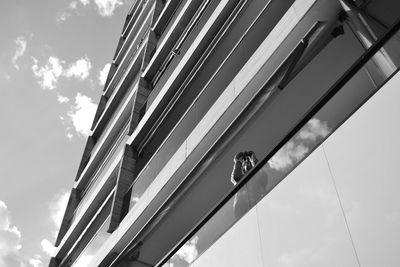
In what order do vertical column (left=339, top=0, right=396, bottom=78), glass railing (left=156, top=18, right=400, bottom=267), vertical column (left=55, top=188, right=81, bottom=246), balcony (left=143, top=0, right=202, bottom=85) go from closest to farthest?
1. glass railing (left=156, top=18, right=400, bottom=267)
2. vertical column (left=339, top=0, right=396, bottom=78)
3. balcony (left=143, top=0, right=202, bottom=85)
4. vertical column (left=55, top=188, right=81, bottom=246)

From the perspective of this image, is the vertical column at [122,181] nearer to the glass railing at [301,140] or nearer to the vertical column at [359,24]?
the glass railing at [301,140]

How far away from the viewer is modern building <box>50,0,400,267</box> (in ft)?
11.5

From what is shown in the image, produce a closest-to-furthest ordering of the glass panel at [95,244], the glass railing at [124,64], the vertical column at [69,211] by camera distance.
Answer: the glass panel at [95,244] < the vertical column at [69,211] < the glass railing at [124,64]

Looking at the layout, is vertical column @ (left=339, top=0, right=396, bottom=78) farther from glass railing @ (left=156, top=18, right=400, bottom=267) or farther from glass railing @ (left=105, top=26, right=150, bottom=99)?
glass railing @ (left=105, top=26, right=150, bottom=99)

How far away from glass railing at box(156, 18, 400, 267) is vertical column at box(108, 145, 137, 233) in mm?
7273

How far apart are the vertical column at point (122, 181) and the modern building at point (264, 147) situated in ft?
0.15

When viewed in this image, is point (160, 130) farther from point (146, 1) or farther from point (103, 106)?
point (146, 1)

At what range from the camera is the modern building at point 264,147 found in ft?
11.5

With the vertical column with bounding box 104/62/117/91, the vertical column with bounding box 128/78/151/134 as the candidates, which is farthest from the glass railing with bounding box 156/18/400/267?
the vertical column with bounding box 104/62/117/91

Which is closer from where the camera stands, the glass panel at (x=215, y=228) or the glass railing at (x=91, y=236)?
the glass panel at (x=215, y=228)

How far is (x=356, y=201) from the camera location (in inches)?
135

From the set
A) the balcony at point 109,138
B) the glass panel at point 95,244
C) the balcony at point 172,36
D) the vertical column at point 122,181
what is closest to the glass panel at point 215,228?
the vertical column at point 122,181

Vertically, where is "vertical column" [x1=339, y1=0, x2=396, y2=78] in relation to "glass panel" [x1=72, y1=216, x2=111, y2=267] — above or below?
below

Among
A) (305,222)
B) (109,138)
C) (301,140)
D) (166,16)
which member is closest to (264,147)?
(301,140)
